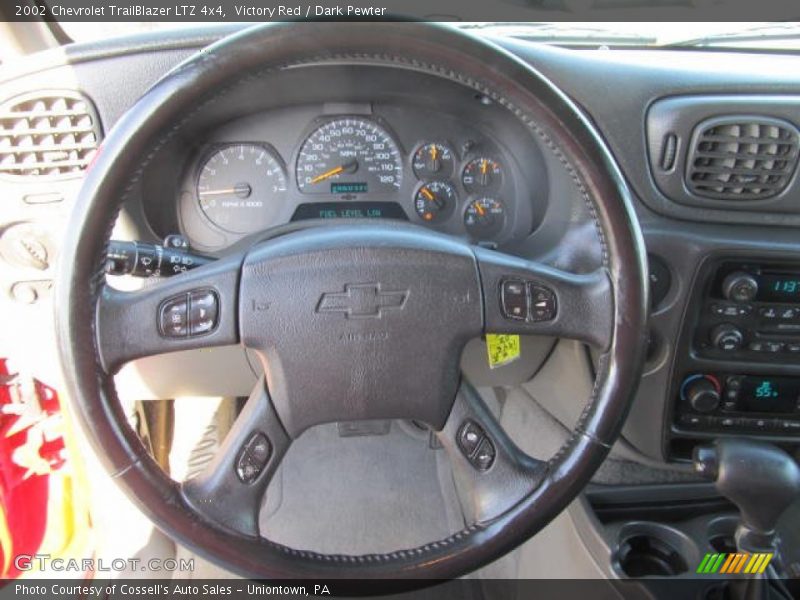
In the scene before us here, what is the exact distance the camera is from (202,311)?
102 centimetres

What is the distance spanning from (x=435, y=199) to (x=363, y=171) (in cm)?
18

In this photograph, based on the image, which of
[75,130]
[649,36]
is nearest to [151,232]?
[75,130]

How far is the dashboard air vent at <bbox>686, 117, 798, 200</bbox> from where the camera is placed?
1.36 meters

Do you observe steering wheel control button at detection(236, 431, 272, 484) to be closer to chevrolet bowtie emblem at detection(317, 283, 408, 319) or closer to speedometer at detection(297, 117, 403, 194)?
chevrolet bowtie emblem at detection(317, 283, 408, 319)

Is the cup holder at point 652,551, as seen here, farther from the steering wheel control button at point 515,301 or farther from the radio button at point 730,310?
the steering wheel control button at point 515,301

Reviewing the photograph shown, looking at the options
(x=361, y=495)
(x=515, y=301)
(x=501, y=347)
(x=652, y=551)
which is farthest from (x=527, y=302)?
(x=361, y=495)

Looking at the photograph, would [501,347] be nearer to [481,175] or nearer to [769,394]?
[481,175]

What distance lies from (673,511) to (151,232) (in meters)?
1.41

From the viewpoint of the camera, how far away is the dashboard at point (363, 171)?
4.88 feet

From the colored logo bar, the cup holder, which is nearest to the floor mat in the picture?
the cup holder

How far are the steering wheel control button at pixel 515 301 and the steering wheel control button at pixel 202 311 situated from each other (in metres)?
0.45

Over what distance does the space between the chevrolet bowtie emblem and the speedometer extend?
0.55m

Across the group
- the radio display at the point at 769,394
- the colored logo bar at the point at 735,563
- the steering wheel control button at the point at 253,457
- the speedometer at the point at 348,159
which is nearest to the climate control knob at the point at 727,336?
the radio display at the point at 769,394

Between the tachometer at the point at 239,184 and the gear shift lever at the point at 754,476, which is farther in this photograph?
the tachometer at the point at 239,184
